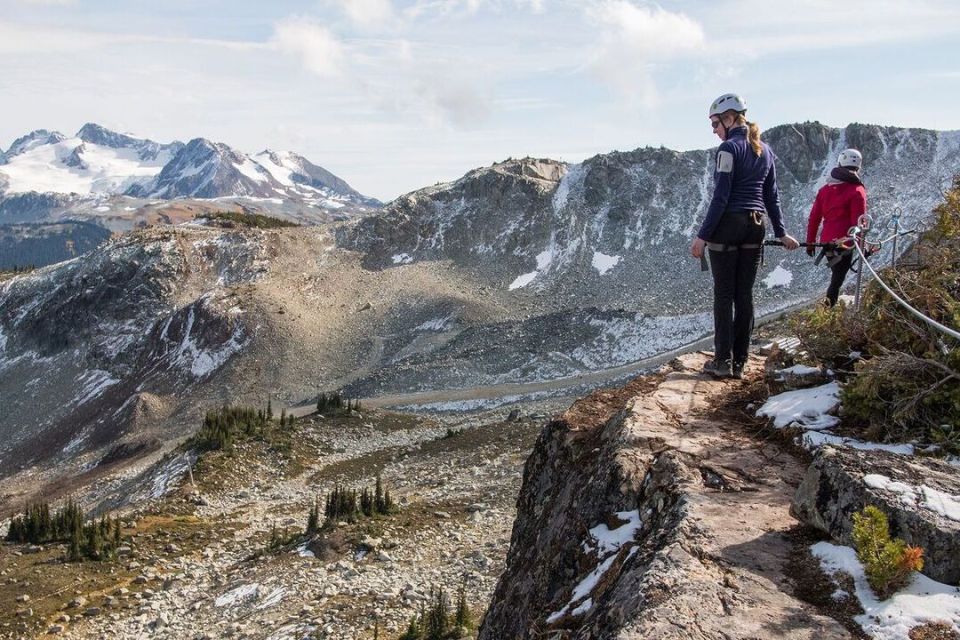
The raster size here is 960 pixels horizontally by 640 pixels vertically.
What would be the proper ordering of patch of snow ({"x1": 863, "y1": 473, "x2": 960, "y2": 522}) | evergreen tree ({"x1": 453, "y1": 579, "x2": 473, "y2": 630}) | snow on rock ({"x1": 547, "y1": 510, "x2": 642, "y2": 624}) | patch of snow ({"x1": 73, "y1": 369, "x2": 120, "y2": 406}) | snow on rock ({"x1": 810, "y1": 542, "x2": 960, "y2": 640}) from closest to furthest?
snow on rock ({"x1": 810, "y1": 542, "x2": 960, "y2": 640})
patch of snow ({"x1": 863, "y1": 473, "x2": 960, "y2": 522})
snow on rock ({"x1": 547, "y1": 510, "x2": 642, "y2": 624})
evergreen tree ({"x1": 453, "y1": 579, "x2": 473, "y2": 630})
patch of snow ({"x1": 73, "y1": 369, "x2": 120, "y2": 406})

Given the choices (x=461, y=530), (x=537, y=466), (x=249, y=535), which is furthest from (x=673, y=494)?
(x=249, y=535)

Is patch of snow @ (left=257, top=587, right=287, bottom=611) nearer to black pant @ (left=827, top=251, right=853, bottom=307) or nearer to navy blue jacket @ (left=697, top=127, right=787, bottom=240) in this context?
navy blue jacket @ (left=697, top=127, right=787, bottom=240)

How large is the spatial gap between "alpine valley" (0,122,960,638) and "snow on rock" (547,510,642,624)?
32.3ft

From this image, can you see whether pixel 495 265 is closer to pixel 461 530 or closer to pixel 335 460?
pixel 335 460

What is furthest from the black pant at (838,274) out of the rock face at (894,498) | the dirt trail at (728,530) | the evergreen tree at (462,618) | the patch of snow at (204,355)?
the patch of snow at (204,355)

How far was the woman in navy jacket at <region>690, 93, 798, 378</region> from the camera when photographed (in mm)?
8148

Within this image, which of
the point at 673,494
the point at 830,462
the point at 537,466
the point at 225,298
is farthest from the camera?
the point at 225,298

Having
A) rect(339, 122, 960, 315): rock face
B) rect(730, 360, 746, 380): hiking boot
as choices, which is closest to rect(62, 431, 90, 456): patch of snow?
rect(339, 122, 960, 315): rock face

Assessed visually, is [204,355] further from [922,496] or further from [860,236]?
[922,496]

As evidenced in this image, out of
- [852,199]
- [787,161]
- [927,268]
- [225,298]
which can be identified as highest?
[787,161]

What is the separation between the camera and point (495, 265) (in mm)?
70438

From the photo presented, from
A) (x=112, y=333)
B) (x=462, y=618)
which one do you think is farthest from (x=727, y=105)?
(x=112, y=333)

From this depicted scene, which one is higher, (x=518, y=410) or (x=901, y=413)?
(x=901, y=413)

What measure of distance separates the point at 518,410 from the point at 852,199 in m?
25.0
